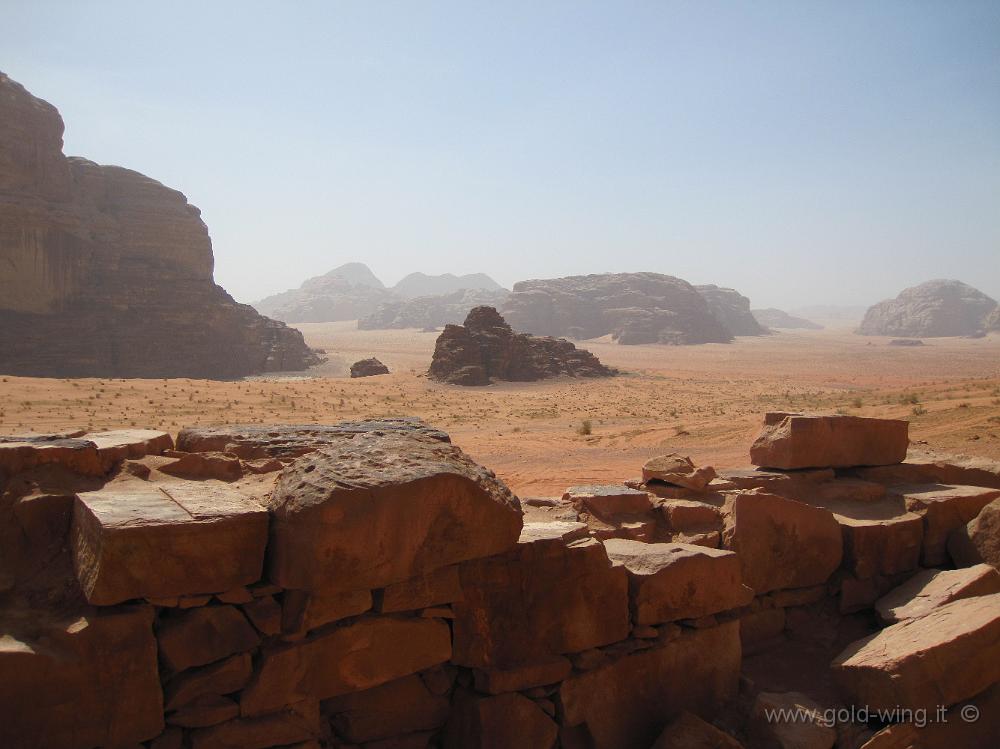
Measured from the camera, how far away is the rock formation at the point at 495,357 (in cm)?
3953

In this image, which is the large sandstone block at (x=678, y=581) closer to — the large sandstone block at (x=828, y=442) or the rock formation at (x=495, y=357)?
the large sandstone block at (x=828, y=442)

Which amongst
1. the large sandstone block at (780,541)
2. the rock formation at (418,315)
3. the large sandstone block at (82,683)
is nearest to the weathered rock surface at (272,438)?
the large sandstone block at (82,683)

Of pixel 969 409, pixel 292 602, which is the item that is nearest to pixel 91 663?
pixel 292 602

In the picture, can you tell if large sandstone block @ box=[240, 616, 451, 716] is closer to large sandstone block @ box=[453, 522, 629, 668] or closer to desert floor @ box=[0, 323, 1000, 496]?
large sandstone block @ box=[453, 522, 629, 668]

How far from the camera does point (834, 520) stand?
575 cm

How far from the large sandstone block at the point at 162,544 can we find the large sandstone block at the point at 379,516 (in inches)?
6.4

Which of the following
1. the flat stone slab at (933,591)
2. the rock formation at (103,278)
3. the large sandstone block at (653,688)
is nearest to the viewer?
the large sandstone block at (653,688)

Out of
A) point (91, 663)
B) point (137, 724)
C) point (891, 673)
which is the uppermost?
point (91, 663)

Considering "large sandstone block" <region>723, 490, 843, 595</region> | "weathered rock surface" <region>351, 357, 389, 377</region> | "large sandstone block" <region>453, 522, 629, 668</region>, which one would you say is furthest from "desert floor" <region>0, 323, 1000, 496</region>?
"large sandstone block" <region>453, 522, 629, 668</region>

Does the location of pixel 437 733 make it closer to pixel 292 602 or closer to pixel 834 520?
pixel 292 602

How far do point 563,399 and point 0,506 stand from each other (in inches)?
1127

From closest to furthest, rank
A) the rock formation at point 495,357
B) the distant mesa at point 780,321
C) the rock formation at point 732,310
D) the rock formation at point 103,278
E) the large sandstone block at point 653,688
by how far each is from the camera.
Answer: the large sandstone block at point 653,688 → the rock formation at point 495,357 → the rock formation at point 103,278 → the rock formation at point 732,310 → the distant mesa at point 780,321

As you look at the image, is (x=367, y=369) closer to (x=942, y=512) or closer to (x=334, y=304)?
(x=942, y=512)

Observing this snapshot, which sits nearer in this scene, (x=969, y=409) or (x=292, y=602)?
(x=292, y=602)
